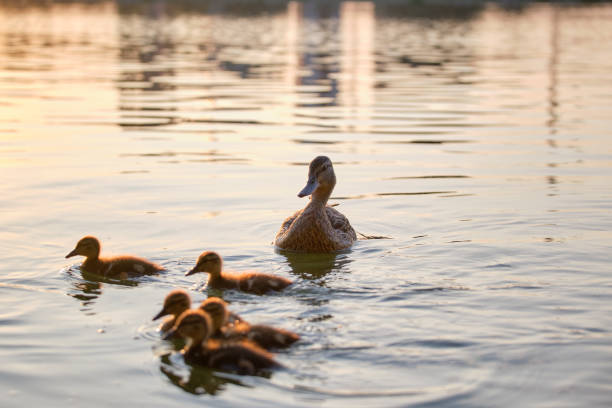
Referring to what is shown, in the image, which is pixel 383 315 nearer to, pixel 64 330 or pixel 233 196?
pixel 64 330

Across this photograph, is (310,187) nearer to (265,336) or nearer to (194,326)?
(265,336)

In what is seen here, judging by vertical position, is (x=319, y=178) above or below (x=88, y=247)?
above

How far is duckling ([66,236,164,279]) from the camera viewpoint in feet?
26.9

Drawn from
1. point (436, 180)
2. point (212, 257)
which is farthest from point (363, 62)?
point (212, 257)

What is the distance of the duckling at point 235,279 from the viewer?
25.2ft

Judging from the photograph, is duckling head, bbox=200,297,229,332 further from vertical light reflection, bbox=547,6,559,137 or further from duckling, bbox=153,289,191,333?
vertical light reflection, bbox=547,6,559,137

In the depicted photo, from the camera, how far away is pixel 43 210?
10.9 m

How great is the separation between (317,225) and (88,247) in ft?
7.51

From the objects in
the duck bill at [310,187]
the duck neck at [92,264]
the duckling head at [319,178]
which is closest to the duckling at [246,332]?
the duck neck at [92,264]

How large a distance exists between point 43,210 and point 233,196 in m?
2.32

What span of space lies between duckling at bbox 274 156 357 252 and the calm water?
18 cm

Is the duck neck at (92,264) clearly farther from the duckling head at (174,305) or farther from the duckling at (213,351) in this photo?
the duckling at (213,351)

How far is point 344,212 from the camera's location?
37.4 ft

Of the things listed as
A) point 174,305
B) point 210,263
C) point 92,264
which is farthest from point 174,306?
point 92,264
